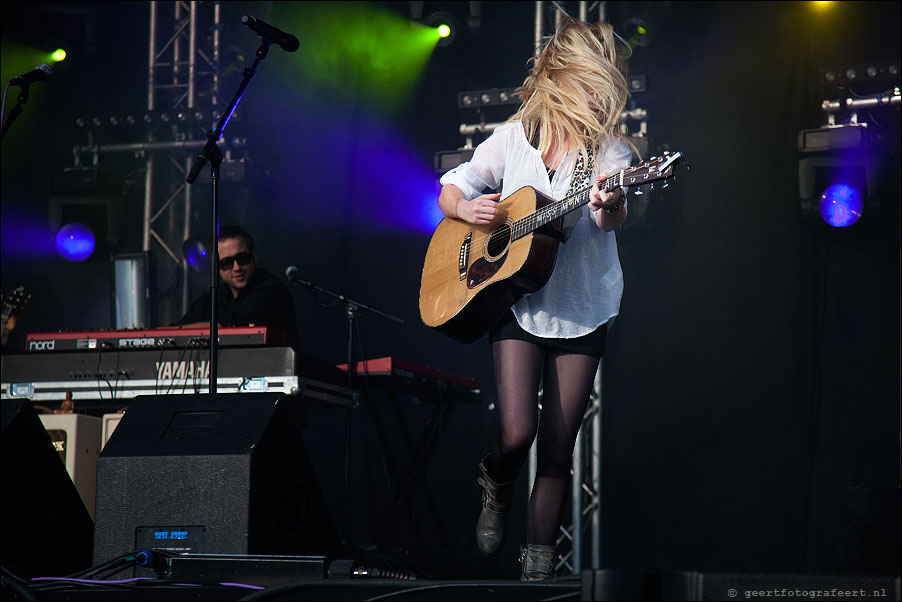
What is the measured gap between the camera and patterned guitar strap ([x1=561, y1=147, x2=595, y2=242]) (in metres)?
2.79

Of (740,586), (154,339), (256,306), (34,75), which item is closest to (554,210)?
(740,586)

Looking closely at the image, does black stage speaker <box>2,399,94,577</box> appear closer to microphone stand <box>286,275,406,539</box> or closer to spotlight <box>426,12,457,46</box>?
microphone stand <box>286,275,406,539</box>

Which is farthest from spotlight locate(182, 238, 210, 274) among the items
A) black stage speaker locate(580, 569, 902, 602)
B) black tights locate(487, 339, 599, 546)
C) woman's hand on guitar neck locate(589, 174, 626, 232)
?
black stage speaker locate(580, 569, 902, 602)

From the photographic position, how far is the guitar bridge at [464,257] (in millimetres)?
3078

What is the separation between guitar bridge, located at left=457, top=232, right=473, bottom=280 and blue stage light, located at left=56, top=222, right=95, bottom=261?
14.4 feet

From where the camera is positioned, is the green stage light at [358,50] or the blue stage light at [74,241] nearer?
the green stage light at [358,50]

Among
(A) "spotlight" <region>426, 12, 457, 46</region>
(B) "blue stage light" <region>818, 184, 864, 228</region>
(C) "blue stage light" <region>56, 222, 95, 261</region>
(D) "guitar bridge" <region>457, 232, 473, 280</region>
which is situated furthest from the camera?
(C) "blue stage light" <region>56, 222, 95, 261</region>

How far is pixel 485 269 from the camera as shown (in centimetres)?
292

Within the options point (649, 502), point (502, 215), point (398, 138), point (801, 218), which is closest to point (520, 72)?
point (398, 138)

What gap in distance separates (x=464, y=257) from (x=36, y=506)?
1469 millimetres

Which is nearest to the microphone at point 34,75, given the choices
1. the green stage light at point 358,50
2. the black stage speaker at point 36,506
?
the black stage speaker at point 36,506

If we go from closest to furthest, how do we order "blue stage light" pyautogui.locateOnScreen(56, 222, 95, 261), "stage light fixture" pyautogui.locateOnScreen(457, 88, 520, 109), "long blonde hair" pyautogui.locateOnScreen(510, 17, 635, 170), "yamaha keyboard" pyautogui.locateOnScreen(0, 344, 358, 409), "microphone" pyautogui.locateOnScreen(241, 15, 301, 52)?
"long blonde hair" pyautogui.locateOnScreen(510, 17, 635, 170) → "microphone" pyautogui.locateOnScreen(241, 15, 301, 52) → "yamaha keyboard" pyautogui.locateOnScreen(0, 344, 358, 409) → "stage light fixture" pyautogui.locateOnScreen(457, 88, 520, 109) → "blue stage light" pyautogui.locateOnScreen(56, 222, 95, 261)

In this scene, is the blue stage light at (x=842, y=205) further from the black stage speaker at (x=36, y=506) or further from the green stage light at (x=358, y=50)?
the black stage speaker at (x=36, y=506)

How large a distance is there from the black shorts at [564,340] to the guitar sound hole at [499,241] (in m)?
0.23
